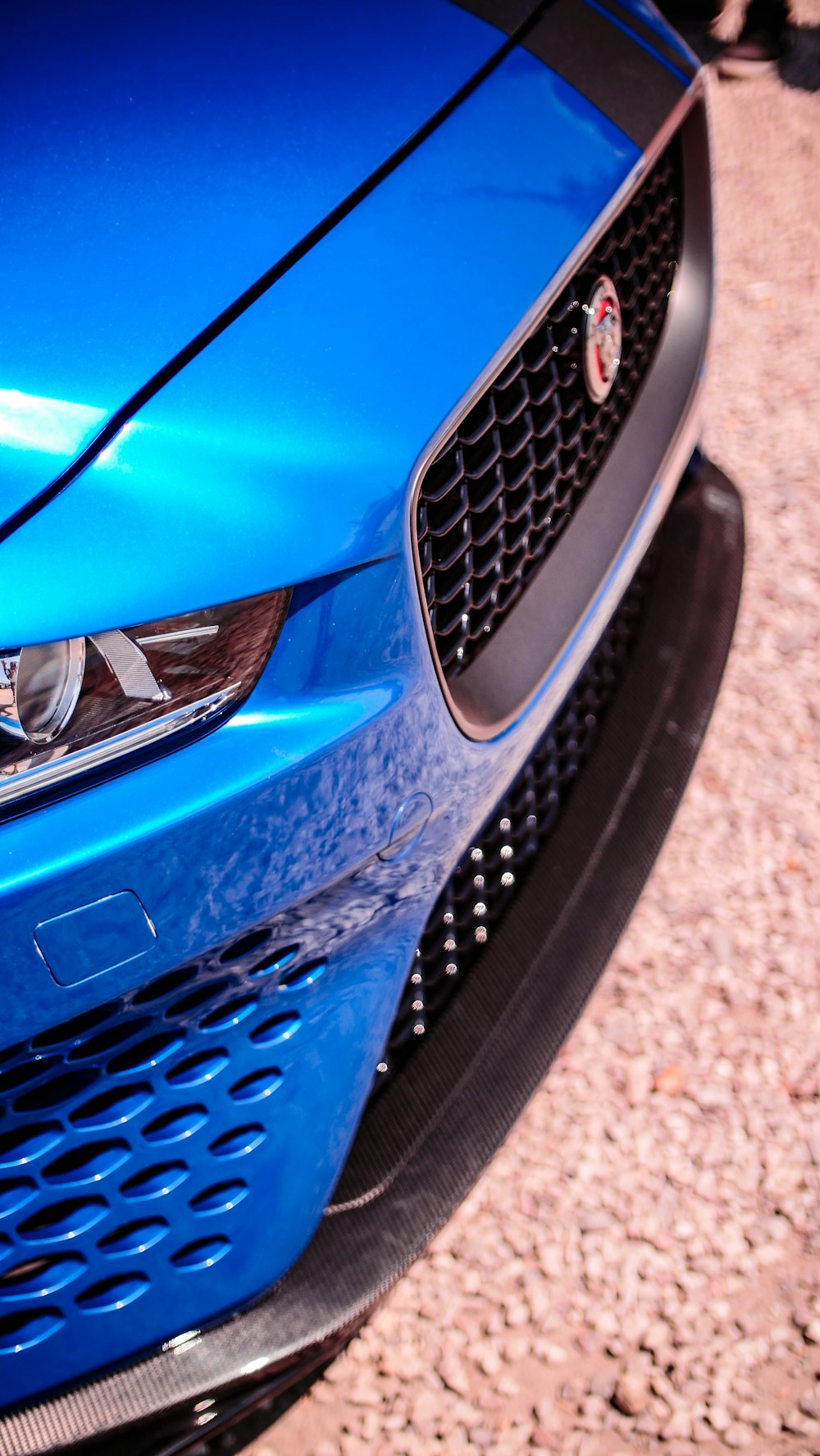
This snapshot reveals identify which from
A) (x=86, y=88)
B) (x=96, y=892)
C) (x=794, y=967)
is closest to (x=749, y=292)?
(x=794, y=967)

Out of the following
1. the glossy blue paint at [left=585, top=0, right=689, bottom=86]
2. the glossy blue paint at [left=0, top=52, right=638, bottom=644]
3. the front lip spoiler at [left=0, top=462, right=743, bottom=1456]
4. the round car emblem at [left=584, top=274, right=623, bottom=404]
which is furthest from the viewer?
the glossy blue paint at [left=585, top=0, right=689, bottom=86]

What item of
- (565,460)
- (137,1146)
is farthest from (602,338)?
(137,1146)

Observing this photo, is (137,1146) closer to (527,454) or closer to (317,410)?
(317,410)

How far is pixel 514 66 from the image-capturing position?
1396 mm

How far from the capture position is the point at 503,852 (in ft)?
5.47

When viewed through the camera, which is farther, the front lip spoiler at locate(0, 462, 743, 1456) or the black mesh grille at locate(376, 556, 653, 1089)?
the black mesh grille at locate(376, 556, 653, 1089)

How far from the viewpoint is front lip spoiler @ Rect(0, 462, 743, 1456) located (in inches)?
47.6

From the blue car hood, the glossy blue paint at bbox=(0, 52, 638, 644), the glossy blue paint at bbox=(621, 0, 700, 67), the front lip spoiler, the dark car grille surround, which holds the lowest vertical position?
the front lip spoiler

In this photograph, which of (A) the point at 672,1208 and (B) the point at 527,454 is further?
(A) the point at 672,1208

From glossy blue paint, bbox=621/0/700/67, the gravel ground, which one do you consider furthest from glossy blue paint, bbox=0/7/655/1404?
glossy blue paint, bbox=621/0/700/67

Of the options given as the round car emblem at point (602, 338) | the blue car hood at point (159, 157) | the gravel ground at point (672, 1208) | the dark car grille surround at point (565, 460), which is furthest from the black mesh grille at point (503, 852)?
the blue car hood at point (159, 157)

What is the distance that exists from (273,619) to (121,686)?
0.14m

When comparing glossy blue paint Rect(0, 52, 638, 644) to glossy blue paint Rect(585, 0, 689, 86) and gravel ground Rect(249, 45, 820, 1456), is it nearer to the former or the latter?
glossy blue paint Rect(585, 0, 689, 86)

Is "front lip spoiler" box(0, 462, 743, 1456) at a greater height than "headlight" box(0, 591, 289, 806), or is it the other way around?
"headlight" box(0, 591, 289, 806)
